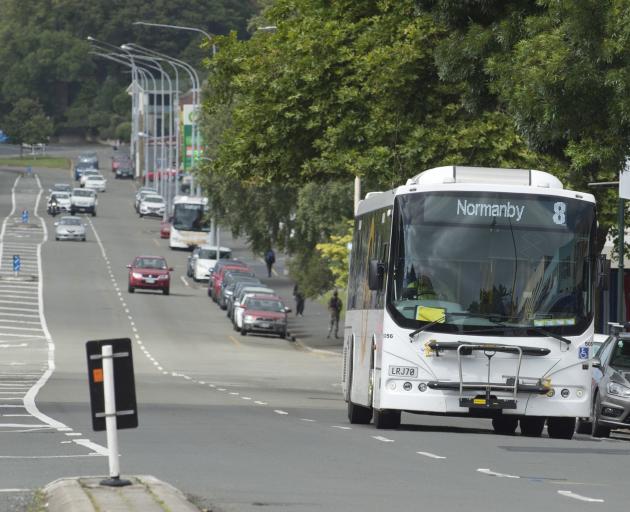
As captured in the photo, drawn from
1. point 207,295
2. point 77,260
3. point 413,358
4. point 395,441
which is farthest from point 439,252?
point 77,260

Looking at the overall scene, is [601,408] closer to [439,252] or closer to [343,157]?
[439,252]

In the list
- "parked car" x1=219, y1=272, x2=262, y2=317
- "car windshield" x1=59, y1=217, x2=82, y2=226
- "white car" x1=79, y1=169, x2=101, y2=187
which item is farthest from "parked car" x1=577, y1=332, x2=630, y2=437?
"white car" x1=79, y1=169, x2=101, y2=187

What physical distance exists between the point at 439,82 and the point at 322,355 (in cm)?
1823

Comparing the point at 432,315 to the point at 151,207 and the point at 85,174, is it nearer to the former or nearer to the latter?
the point at 151,207

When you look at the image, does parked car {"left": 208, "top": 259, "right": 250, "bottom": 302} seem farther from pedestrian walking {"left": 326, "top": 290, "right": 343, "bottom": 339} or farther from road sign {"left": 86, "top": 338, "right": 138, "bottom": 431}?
road sign {"left": 86, "top": 338, "right": 138, "bottom": 431}

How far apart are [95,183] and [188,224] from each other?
4789 cm

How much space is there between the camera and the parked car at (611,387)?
81.8 feet

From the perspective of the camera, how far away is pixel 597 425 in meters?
25.4

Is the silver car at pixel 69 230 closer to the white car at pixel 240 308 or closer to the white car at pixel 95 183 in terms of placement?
the white car at pixel 240 308

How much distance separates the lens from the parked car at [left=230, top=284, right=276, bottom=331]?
2355 inches

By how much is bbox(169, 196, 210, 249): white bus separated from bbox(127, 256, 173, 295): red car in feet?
73.1

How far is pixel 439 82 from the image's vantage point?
119 ft

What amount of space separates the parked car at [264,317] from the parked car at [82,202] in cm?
6038

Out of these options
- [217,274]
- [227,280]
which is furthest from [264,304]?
[217,274]
